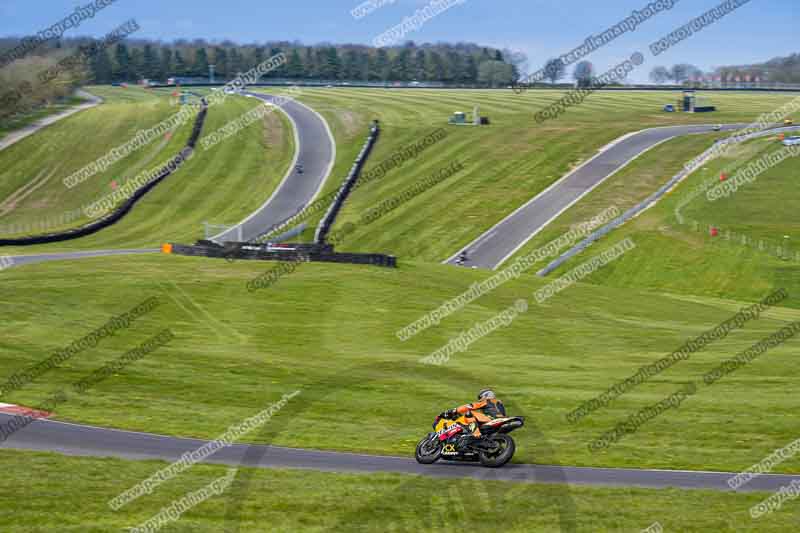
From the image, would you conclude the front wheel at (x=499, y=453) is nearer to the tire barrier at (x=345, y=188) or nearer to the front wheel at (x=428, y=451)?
the front wheel at (x=428, y=451)

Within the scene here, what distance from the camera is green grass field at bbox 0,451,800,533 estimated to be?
54.0 feet

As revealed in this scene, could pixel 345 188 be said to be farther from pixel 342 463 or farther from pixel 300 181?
pixel 342 463

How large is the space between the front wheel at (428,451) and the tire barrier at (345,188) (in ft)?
148

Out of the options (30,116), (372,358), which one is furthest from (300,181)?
(372,358)

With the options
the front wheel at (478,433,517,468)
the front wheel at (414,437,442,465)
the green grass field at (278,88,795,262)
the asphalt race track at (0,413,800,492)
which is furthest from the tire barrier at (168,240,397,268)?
the front wheel at (478,433,517,468)

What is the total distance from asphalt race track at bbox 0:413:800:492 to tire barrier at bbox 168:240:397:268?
22867 millimetres

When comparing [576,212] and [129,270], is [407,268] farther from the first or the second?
[576,212]

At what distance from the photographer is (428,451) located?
20.4 meters

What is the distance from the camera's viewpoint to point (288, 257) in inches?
1754

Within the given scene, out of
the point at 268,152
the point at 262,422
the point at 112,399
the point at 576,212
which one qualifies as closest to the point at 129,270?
the point at 112,399

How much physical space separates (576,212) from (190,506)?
→ 58.1 meters

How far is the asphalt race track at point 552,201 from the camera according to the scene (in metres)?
65.4

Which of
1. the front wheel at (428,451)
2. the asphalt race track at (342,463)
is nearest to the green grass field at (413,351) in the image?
the asphalt race track at (342,463)

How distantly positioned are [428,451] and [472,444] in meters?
1.06
